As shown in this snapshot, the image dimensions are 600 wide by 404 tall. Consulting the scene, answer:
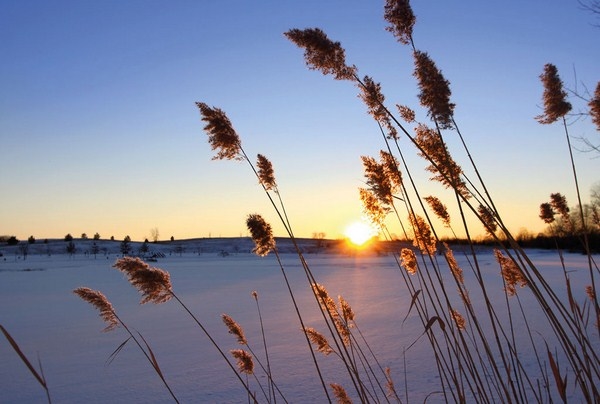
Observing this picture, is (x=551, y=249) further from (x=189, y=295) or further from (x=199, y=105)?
(x=199, y=105)

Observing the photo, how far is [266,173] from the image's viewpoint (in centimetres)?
Answer: 231

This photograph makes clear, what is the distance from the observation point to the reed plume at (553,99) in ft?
7.77

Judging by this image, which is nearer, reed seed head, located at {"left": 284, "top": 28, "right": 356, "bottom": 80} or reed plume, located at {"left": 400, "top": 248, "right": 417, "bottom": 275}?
reed seed head, located at {"left": 284, "top": 28, "right": 356, "bottom": 80}

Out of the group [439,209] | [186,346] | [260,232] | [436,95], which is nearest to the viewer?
[436,95]

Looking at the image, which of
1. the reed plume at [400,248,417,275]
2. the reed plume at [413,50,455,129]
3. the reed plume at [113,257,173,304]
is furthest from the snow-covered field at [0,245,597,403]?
the reed plume at [413,50,455,129]

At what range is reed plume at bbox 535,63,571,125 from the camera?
2367mm

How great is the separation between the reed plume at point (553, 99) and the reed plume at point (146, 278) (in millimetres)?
1873

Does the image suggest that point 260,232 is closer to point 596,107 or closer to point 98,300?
point 98,300

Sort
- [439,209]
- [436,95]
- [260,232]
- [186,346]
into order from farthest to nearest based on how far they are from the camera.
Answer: [186,346] < [439,209] < [260,232] < [436,95]

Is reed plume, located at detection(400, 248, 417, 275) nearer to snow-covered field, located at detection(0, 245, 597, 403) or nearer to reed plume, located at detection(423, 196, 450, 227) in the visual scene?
reed plume, located at detection(423, 196, 450, 227)

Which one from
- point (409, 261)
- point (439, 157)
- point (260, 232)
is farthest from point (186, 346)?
point (439, 157)

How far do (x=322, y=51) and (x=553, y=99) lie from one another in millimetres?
1191

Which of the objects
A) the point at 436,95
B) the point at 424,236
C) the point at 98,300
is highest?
the point at 436,95

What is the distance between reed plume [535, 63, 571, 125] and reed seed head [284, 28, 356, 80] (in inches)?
41.4
